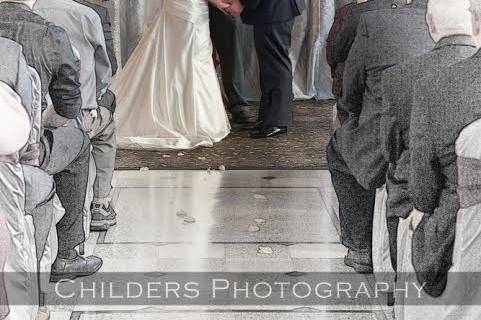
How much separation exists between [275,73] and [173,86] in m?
0.71

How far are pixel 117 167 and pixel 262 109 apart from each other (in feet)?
4.21

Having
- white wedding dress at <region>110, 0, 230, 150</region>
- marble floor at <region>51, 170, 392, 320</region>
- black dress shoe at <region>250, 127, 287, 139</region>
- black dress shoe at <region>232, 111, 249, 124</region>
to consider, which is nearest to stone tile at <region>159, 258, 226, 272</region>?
marble floor at <region>51, 170, 392, 320</region>

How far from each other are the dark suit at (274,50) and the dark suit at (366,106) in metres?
2.43

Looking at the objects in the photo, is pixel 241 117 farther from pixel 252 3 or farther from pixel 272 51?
pixel 252 3

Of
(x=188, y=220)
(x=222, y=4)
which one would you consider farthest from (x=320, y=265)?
(x=222, y=4)

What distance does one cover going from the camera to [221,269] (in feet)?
12.9

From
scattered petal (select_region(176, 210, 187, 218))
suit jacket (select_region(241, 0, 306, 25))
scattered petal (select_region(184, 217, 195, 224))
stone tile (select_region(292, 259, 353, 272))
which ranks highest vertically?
suit jacket (select_region(241, 0, 306, 25))

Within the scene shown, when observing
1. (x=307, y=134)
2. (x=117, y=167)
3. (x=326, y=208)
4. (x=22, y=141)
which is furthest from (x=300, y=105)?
(x=22, y=141)

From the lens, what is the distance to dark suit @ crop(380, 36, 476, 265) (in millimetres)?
2709

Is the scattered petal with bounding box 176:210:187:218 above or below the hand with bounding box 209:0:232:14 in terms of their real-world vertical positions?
below

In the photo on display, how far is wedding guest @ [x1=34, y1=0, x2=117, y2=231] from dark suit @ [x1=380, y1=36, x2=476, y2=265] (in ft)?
4.44

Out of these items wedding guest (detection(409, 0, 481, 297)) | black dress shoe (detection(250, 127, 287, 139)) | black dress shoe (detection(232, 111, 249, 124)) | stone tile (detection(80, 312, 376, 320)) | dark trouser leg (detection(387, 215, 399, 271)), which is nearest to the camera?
wedding guest (detection(409, 0, 481, 297))

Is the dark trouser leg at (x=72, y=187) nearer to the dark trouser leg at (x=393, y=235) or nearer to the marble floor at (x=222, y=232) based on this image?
the marble floor at (x=222, y=232)

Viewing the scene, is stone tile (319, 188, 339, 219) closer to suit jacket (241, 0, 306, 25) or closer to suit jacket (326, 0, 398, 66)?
suit jacket (326, 0, 398, 66)
